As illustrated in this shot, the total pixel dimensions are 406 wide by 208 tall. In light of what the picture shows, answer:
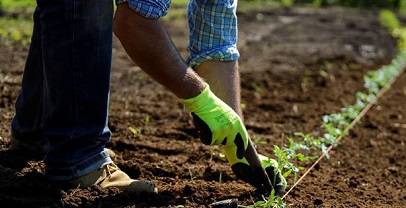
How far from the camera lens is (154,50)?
2615 millimetres

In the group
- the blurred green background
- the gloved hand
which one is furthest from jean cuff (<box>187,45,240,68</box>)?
the blurred green background

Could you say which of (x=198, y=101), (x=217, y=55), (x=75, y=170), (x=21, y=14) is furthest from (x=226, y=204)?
(x=21, y=14)

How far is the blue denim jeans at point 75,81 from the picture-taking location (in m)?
2.65

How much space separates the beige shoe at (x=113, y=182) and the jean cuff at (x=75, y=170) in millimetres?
22

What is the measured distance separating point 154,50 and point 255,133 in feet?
6.54

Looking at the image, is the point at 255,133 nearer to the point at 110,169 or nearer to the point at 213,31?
the point at 213,31

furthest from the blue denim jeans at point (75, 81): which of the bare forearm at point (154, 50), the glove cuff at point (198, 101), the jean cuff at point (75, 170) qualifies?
the glove cuff at point (198, 101)

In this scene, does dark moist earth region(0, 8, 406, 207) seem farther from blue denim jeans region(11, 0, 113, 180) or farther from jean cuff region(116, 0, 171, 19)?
jean cuff region(116, 0, 171, 19)

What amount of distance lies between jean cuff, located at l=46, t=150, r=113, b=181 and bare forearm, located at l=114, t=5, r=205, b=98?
44 centimetres

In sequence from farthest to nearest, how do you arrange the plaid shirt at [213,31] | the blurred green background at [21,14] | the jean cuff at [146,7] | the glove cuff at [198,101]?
the blurred green background at [21,14]
the plaid shirt at [213,31]
the glove cuff at [198,101]
the jean cuff at [146,7]

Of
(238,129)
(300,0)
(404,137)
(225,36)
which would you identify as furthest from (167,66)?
(300,0)

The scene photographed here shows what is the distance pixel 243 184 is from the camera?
3293 millimetres

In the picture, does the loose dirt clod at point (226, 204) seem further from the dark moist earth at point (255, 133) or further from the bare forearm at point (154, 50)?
the bare forearm at point (154, 50)

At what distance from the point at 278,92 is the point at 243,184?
2.75 m
